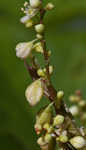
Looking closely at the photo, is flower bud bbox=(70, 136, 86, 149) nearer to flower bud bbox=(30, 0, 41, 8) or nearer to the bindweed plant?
the bindweed plant

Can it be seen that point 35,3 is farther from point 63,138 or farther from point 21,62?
point 21,62

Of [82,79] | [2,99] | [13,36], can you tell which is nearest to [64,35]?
[13,36]

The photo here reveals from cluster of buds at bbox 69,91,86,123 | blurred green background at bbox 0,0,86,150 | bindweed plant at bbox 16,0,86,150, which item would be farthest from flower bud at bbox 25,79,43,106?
blurred green background at bbox 0,0,86,150

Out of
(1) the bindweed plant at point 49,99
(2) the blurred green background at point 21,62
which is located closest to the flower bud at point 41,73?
(1) the bindweed plant at point 49,99

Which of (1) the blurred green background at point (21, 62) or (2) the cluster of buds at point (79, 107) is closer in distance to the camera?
(2) the cluster of buds at point (79, 107)

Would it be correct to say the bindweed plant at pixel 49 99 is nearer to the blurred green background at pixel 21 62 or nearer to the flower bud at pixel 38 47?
the flower bud at pixel 38 47

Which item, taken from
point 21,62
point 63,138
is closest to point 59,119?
point 63,138
